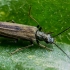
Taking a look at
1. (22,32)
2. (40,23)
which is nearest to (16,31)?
(22,32)

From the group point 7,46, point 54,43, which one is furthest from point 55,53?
point 7,46

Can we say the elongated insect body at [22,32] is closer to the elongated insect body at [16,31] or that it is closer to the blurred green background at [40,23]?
the elongated insect body at [16,31]

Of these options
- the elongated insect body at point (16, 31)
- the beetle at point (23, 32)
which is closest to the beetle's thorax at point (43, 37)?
the beetle at point (23, 32)

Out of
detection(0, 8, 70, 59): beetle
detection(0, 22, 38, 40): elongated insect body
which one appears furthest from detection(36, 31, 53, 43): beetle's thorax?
detection(0, 22, 38, 40): elongated insect body

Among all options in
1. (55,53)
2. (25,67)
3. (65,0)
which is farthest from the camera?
(65,0)

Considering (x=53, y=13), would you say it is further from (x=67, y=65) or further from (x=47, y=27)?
(x=67, y=65)

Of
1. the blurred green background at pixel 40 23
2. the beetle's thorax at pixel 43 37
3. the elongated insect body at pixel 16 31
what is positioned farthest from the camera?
the beetle's thorax at pixel 43 37

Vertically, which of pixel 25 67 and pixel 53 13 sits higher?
pixel 53 13

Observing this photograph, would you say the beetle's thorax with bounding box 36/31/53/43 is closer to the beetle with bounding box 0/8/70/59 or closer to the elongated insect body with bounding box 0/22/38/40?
the beetle with bounding box 0/8/70/59
